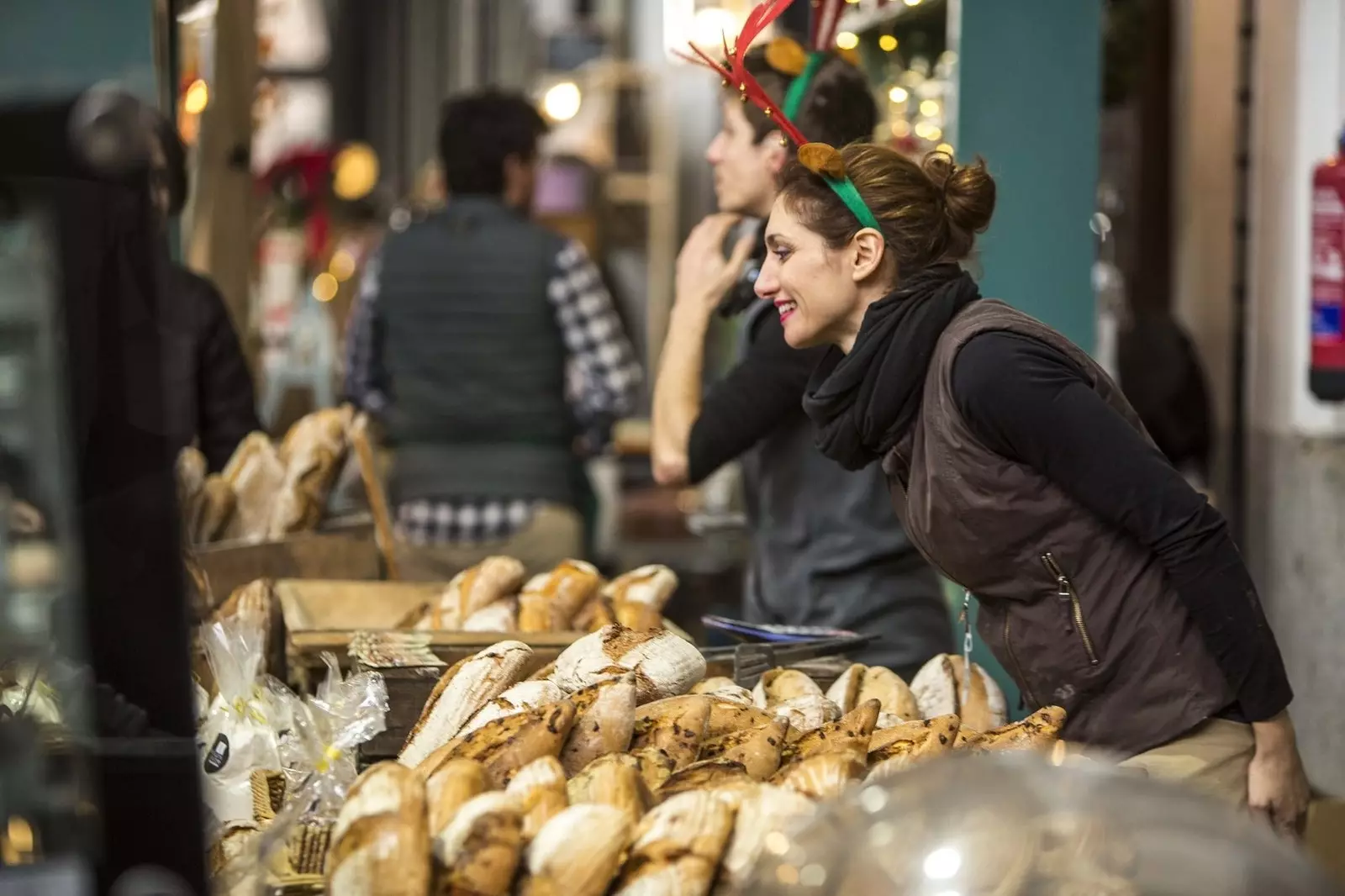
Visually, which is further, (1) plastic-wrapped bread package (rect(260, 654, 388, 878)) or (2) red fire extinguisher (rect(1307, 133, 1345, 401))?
(2) red fire extinguisher (rect(1307, 133, 1345, 401))

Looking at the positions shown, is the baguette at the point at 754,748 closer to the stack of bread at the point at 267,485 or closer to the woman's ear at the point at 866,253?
the woman's ear at the point at 866,253

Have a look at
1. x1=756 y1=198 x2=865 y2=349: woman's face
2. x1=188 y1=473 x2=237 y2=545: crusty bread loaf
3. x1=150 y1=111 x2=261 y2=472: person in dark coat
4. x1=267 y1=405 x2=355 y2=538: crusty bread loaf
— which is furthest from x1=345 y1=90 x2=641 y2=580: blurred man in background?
x1=756 y1=198 x2=865 y2=349: woman's face

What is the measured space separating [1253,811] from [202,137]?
12.8 ft

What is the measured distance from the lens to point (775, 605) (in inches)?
131

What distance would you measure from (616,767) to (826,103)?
1751 millimetres

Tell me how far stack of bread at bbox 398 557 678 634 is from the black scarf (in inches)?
25.8

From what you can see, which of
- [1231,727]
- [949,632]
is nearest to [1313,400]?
[949,632]

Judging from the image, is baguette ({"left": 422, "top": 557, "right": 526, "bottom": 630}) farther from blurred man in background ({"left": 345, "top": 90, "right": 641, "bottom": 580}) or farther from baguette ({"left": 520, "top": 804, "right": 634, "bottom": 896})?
blurred man in background ({"left": 345, "top": 90, "right": 641, "bottom": 580})

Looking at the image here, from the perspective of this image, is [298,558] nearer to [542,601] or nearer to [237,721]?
[542,601]

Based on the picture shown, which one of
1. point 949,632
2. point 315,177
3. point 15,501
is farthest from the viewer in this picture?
point 315,177

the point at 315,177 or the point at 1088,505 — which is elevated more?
the point at 315,177

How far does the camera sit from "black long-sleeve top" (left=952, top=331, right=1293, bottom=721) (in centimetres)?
211

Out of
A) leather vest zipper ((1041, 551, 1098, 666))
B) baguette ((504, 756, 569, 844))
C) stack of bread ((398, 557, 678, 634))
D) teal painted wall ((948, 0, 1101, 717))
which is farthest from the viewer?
teal painted wall ((948, 0, 1101, 717))

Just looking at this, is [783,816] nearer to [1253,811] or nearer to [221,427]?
[1253,811]
